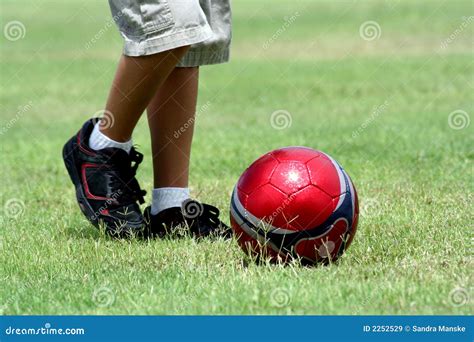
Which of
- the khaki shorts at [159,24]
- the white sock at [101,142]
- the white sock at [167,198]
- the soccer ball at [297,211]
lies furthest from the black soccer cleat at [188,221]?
the khaki shorts at [159,24]

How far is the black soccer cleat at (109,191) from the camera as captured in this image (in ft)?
18.5

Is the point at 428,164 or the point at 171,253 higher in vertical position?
the point at 171,253

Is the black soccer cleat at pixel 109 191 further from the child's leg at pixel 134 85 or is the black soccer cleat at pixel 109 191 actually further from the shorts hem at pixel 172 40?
the shorts hem at pixel 172 40

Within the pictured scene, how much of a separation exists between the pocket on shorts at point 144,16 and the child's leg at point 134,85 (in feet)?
0.49

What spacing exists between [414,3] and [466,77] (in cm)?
1253

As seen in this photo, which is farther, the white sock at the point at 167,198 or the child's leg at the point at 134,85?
the white sock at the point at 167,198

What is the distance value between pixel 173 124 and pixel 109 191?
0.58 metres

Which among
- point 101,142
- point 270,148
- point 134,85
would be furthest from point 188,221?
point 270,148

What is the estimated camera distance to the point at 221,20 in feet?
19.2

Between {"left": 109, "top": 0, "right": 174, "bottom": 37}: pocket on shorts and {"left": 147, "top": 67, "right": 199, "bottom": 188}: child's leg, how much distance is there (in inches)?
24.2

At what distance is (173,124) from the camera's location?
5.89 meters
